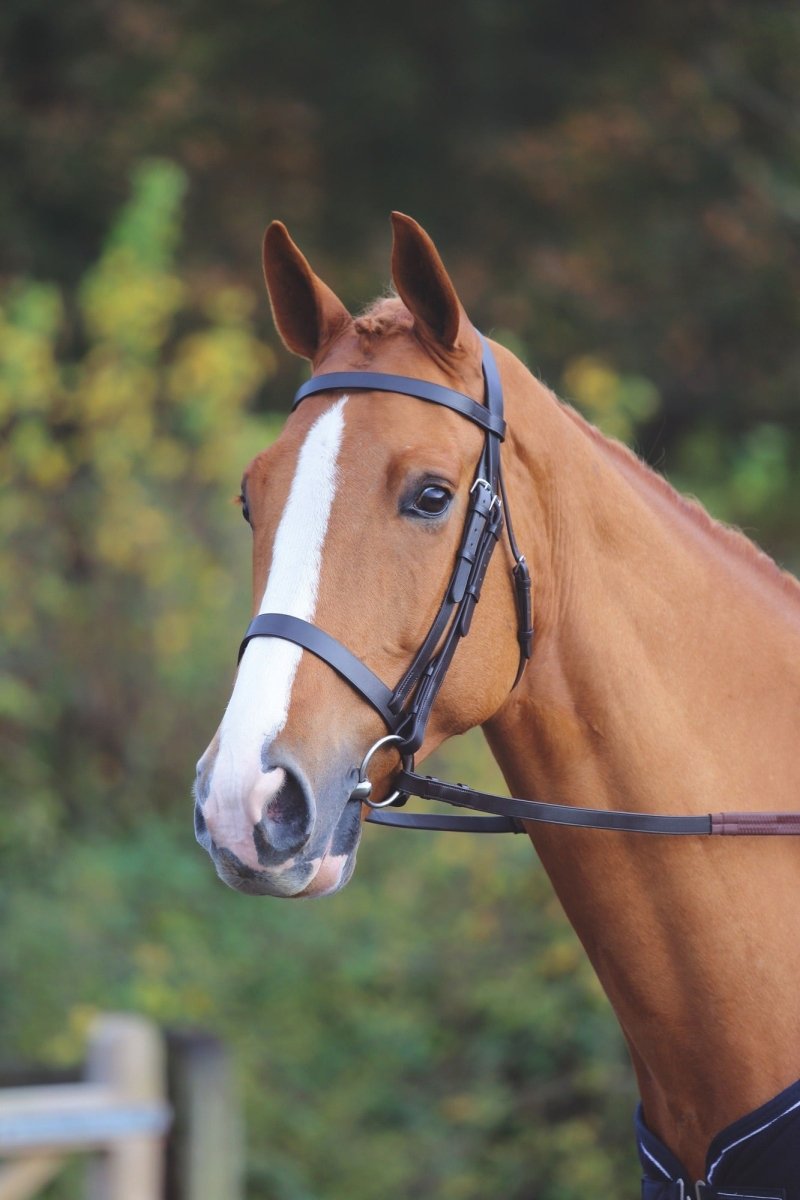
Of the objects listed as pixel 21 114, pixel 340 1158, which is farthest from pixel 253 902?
pixel 21 114

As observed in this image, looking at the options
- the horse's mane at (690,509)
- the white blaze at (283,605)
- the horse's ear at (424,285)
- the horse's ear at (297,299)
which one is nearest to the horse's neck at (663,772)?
the horse's mane at (690,509)

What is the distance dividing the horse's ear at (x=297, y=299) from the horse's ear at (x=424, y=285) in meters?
0.23

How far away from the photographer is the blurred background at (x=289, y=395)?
593 centimetres

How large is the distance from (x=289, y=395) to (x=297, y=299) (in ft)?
31.1

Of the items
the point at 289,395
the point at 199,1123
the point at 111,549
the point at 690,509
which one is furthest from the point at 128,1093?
the point at 289,395

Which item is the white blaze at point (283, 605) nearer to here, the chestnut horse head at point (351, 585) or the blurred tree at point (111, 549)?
the chestnut horse head at point (351, 585)

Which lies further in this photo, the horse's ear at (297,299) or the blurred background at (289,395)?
the blurred background at (289,395)

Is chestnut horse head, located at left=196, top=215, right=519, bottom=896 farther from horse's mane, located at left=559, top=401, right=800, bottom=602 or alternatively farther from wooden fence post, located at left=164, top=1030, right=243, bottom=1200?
wooden fence post, located at left=164, top=1030, right=243, bottom=1200

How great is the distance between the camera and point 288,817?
2.12 meters

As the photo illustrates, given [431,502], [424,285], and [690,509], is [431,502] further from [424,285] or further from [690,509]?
[690,509]

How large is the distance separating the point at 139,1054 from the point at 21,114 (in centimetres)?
944

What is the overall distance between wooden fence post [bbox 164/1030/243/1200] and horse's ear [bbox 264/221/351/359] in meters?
2.19

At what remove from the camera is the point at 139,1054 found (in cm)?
362

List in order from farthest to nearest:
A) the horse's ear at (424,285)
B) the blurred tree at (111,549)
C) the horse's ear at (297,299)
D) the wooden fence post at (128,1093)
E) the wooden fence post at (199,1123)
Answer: the blurred tree at (111,549) → the wooden fence post at (199,1123) → the wooden fence post at (128,1093) → the horse's ear at (297,299) → the horse's ear at (424,285)
